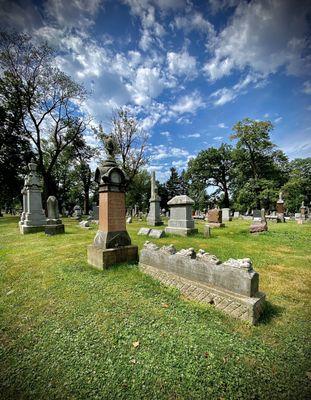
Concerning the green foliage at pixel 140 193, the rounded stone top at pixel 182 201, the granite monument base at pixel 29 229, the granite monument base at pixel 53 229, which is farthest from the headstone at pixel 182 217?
the green foliage at pixel 140 193

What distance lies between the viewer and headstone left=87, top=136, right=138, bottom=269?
482 cm

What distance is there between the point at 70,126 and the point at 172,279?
24.4 m

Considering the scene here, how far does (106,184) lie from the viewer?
4.95m

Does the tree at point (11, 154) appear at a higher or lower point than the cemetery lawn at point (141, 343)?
higher

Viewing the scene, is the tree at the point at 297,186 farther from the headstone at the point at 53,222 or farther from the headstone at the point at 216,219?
the headstone at the point at 53,222

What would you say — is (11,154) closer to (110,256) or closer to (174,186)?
(110,256)

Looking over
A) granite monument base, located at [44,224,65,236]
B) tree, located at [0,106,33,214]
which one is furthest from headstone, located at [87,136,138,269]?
tree, located at [0,106,33,214]

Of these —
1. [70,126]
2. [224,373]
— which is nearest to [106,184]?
[224,373]

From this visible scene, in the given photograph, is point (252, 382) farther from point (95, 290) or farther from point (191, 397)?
point (95, 290)

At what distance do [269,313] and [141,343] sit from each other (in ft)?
6.78

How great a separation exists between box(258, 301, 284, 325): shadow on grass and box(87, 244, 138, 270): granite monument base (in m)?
3.21

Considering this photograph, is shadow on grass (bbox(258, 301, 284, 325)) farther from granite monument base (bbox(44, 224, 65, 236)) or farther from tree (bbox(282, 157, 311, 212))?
tree (bbox(282, 157, 311, 212))

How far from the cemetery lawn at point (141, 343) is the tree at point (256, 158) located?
2757 centimetres

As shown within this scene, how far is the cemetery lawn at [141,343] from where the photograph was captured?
1835 millimetres
